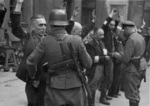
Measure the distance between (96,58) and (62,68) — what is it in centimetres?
213

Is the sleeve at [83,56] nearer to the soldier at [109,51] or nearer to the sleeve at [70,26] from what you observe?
the sleeve at [70,26]

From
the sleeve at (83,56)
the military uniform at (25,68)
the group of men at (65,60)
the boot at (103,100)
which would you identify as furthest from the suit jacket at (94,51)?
the sleeve at (83,56)

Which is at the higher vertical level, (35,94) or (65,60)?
(65,60)

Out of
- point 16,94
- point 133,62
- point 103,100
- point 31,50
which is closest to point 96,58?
point 133,62

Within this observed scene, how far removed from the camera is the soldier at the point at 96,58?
210 inches

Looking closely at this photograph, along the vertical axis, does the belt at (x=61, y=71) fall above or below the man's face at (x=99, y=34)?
below

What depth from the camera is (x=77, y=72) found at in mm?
3342

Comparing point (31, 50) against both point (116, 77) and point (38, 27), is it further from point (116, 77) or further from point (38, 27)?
point (116, 77)

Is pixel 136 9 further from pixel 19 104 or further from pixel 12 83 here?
pixel 19 104

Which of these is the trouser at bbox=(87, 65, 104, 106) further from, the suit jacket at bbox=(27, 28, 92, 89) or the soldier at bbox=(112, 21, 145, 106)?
the suit jacket at bbox=(27, 28, 92, 89)

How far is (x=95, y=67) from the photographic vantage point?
546 cm

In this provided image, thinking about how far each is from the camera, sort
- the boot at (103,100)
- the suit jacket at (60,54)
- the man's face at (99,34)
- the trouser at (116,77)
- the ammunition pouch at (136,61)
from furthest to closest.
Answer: the trouser at (116,77), the boot at (103,100), the man's face at (99,34), the ammunition pouch at (136,61), the suit jacket at (60,54)

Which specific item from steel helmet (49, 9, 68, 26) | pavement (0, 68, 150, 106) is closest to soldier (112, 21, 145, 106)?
pavement (0, 68, 150, 106)

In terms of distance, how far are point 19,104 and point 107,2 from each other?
917 centimetres
